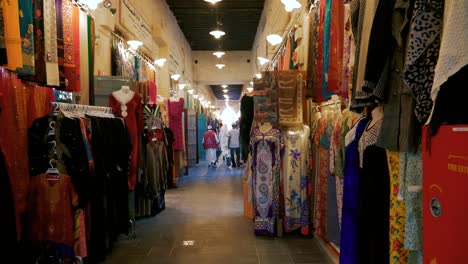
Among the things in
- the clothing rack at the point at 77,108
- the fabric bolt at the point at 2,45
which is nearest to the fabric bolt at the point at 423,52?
the fabric bolt at the point at 2,45

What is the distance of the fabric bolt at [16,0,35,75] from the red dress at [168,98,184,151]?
17.4 feet

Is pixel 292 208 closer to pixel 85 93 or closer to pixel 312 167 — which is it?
pixel 312 167

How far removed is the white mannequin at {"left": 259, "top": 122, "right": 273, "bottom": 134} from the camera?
4.35m

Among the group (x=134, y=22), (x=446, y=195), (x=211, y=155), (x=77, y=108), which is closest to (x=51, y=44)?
(x=77, y=108)

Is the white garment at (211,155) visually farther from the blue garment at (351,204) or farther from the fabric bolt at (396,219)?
the fabric bolt at (396,219)

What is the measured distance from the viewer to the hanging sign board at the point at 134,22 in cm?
635

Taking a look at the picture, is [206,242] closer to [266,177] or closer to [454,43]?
[266,177]

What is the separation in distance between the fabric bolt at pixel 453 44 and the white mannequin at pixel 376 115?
825 mm

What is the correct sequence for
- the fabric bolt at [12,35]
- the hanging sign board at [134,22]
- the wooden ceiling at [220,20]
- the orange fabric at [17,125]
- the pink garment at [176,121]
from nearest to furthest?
1. the fabric bolt at [12,35]
2. the orange fabric at [17,125]
3. the hanging sign board at [134,22]
4. the pink garment at [176,121]
5. the wooden ceiling at [220,20]

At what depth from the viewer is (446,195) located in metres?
1.18

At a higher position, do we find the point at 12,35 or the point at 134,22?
the point at 134,22

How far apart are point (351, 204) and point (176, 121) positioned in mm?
6214

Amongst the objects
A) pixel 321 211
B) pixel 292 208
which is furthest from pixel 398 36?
pixel 292 208

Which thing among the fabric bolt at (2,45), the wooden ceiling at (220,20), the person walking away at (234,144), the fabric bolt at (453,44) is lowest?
the person walking away at (234,144)
